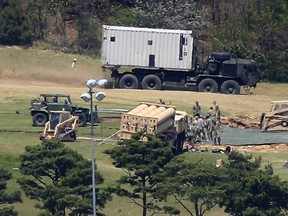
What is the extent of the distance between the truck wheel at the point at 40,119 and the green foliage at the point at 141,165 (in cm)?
1468

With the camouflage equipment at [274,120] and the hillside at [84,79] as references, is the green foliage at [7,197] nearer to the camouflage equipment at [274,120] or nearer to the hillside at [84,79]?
the camouflage equipment at [274,120]

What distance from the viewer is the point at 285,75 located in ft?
257

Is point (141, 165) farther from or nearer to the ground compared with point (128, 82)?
farther from the ground

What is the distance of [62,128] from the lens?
52.5 meters

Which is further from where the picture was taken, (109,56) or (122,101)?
(109,56)

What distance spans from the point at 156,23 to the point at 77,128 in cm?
2817

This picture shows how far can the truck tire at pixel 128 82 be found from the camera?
71.1m

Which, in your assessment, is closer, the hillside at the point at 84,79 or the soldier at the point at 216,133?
the soldier at the point at 216,133

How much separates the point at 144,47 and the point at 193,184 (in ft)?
108

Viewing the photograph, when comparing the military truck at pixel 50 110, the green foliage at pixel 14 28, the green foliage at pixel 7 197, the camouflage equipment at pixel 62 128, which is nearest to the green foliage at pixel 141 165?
the green foliage at pixel 7 197

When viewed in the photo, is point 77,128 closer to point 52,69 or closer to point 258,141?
point 258,141

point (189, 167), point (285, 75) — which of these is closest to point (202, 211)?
point (189, 167)

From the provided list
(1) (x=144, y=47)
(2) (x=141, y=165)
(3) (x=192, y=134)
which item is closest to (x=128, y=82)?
(1) (x=144, y=47)

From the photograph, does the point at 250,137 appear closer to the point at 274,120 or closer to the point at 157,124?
the point at 274,120
